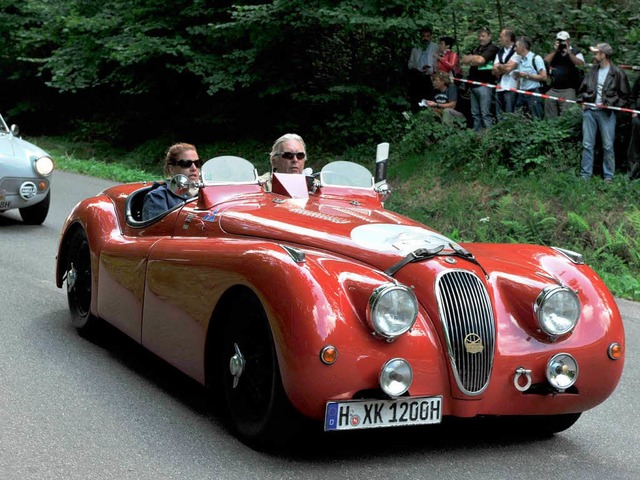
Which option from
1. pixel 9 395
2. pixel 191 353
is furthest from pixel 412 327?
pixel 9 395

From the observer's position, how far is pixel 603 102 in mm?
13602

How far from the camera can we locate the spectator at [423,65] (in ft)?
58.9

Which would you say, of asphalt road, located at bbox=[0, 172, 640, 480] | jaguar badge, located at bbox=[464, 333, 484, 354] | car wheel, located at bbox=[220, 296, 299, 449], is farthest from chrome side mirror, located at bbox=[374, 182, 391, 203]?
jaguar badge, located at bbox=[464, 333, 484, 354]

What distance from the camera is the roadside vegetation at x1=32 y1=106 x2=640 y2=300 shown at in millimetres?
12188

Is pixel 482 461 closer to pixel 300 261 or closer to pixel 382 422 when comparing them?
pixel 382 422

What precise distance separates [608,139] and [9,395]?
9.75 metres

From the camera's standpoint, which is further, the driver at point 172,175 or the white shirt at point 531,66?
the white shirt at point 531,66

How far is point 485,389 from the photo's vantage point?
190 inches

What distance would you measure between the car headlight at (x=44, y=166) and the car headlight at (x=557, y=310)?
854 centimetres

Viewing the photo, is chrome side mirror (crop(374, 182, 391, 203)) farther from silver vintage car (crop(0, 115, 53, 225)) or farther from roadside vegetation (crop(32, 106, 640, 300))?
silver vintage car (crop(0, 115, 53, 225))

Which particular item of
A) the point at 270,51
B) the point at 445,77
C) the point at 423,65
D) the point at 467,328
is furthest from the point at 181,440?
the point at 270,51

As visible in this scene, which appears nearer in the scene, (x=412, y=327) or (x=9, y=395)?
(x=412, y=327)

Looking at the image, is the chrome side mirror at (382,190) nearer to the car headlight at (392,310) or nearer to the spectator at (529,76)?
the car headlight at (392,310)

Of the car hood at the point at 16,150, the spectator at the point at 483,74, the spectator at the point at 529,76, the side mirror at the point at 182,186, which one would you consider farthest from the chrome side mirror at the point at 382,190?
the spectator at the point at 483,74
